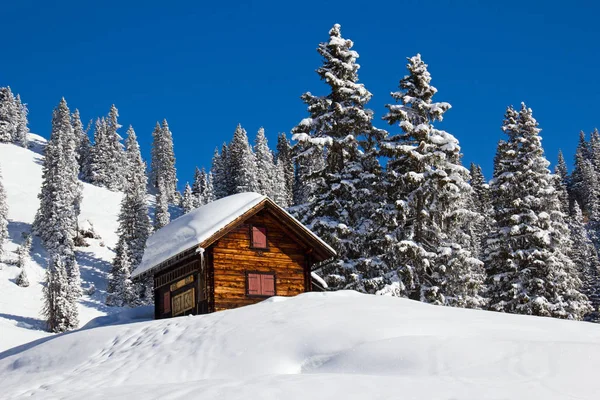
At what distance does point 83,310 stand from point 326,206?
125 ft

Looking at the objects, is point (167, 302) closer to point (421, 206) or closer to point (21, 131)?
point (421, 206)

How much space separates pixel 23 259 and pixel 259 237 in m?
45.9

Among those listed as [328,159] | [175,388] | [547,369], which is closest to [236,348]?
[175,388]

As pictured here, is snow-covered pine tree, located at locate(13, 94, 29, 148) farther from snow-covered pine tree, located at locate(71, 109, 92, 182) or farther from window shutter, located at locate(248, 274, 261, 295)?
window shutter, located at locate(248, 274, 261, 295)

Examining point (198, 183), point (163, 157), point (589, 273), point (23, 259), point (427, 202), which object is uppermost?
point (163, 157)

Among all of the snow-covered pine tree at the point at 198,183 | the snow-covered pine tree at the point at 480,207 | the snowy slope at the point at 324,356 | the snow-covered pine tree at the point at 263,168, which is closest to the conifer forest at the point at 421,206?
the snowy slope at the point at 324,356

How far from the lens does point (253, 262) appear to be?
33.5m

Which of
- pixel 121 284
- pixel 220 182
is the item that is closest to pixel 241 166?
pixel 220 182

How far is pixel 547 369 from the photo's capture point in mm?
15586

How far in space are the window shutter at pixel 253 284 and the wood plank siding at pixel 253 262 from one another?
19cm

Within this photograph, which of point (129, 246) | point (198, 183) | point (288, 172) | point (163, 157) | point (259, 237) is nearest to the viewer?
point (259, 237)

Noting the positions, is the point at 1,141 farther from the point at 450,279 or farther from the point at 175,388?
the point at 175,388

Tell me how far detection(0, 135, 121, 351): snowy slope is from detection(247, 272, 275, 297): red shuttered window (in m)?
19.8

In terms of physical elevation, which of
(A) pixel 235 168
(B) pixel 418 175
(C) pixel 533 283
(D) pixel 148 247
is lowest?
(C) pixel 533 283
